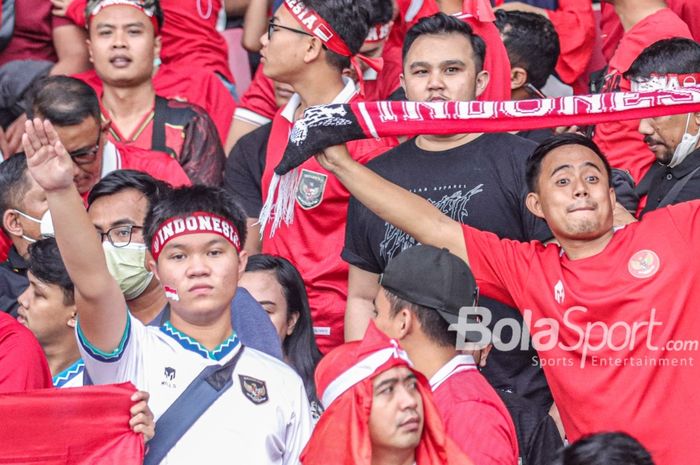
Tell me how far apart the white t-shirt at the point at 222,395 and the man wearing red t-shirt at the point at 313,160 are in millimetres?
1811

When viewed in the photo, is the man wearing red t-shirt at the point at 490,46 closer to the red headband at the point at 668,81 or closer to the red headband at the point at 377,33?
the red headband at the point at 377,33

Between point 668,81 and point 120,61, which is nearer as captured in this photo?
point 668,81

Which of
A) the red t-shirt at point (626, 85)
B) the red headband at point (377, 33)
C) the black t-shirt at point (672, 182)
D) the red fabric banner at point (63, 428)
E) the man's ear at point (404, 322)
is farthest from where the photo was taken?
the red headband at point (377, 33)

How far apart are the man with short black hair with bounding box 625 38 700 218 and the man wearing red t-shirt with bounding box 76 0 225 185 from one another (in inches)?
87.5

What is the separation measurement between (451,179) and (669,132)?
2.92 feet

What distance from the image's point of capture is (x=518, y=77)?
7.06 m

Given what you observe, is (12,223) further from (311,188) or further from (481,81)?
(481,81)

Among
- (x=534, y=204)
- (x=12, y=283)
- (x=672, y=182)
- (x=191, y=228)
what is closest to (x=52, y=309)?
(x=12, y=283)

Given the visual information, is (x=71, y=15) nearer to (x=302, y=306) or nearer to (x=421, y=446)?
(x=302, y=306)

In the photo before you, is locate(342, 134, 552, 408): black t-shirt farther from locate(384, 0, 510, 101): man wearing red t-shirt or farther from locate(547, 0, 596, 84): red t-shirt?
locate(547, 0, 596, 84): red t-shirt

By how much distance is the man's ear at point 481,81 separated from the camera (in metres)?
5.97

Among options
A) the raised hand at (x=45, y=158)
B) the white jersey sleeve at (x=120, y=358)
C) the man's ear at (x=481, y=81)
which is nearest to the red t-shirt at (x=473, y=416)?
the white jersey sleeve at (x=120, y=358)

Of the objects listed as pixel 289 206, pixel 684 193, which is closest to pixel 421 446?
pixel 289 206

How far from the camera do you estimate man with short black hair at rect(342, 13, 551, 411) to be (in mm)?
A: 5484
